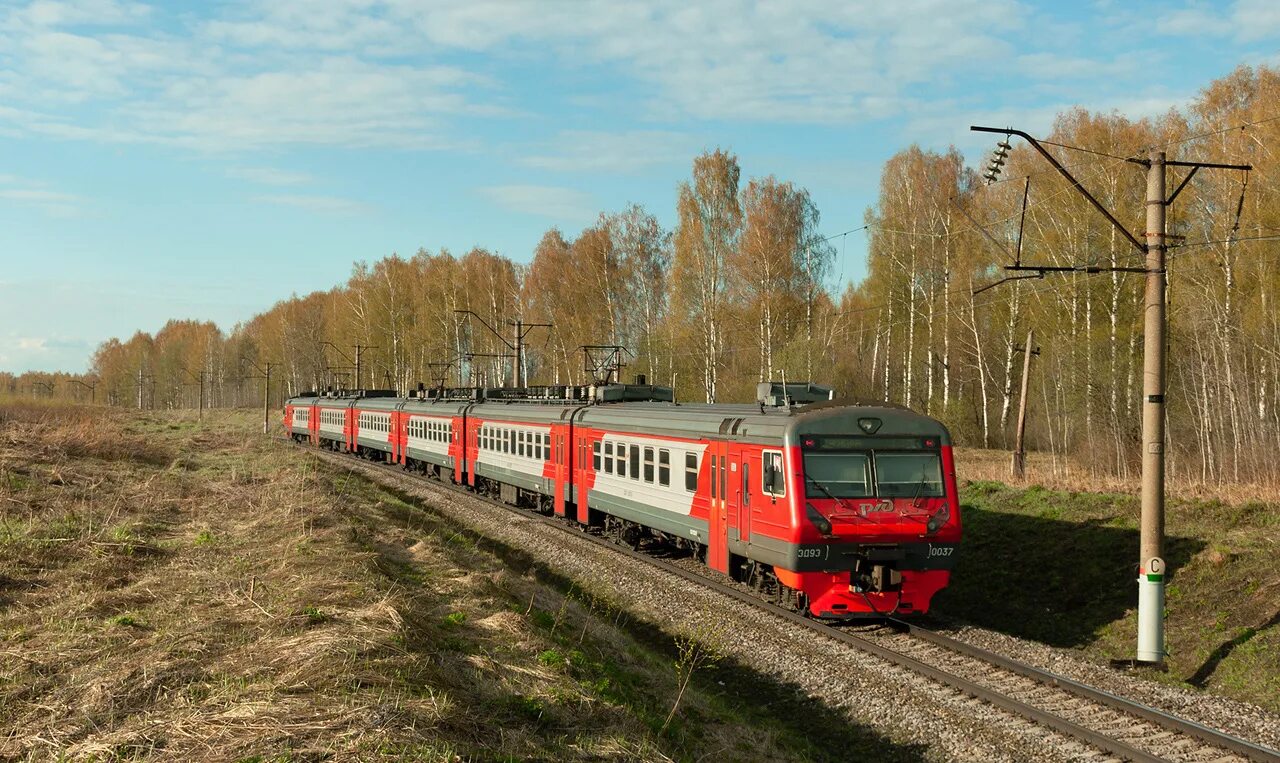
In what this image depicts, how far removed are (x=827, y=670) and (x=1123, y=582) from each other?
5.59m

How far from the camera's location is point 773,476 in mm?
11945

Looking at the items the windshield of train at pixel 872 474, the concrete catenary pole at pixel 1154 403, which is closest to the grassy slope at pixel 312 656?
the windshield of train at pixel 872 474

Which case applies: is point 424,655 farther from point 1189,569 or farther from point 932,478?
point 1189,569

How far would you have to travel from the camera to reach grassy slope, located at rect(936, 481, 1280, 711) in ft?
34.2

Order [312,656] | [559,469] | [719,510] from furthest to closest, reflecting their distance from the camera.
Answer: [559,469]
[719,510]
[312,656]

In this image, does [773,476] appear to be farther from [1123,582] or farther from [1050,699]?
[1123,582]

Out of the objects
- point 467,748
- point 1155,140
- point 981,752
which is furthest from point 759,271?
point 467,748

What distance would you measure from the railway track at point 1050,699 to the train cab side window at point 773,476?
1661mm

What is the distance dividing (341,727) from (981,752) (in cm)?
513

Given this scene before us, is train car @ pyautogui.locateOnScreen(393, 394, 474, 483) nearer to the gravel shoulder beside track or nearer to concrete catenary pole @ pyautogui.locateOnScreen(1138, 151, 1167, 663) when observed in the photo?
the gravel shoulder beside track

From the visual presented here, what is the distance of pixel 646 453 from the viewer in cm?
1639

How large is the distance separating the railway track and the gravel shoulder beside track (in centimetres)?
12

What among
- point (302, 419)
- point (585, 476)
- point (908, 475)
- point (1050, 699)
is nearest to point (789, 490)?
point (908, 475)

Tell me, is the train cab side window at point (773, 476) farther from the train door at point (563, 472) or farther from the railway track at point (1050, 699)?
the train door at point (563, 472)
